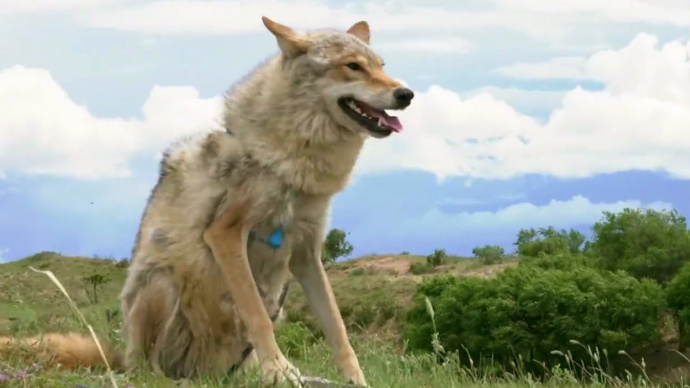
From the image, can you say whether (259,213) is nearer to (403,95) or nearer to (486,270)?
(403,95)

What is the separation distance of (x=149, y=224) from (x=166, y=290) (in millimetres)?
620

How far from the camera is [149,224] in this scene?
8195mm

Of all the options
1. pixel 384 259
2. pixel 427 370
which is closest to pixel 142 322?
pixel 427 370

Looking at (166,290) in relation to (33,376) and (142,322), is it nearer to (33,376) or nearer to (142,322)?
(142,322)

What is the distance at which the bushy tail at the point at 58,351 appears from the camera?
7.33 meters

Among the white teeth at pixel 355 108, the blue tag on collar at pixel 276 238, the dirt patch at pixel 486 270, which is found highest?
the white teeth at pixel 355 108

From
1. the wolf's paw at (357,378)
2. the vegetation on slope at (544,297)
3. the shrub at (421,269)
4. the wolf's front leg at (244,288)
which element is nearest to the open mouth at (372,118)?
the wolf's front leg at (244,288)

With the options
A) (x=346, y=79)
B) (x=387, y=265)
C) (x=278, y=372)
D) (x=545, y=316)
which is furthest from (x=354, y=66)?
(x=387, y=265)

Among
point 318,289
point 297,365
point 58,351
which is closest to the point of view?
point 58,351

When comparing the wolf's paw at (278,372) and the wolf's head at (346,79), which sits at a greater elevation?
the wolf's head at (346,79)

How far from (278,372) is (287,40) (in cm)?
250

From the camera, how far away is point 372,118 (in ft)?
24.5

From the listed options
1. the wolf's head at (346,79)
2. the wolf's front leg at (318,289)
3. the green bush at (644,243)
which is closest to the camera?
the wolf's head at (346,79)

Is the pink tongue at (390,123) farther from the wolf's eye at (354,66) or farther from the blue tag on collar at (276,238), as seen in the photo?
the blue tag on collar at (276,238)
